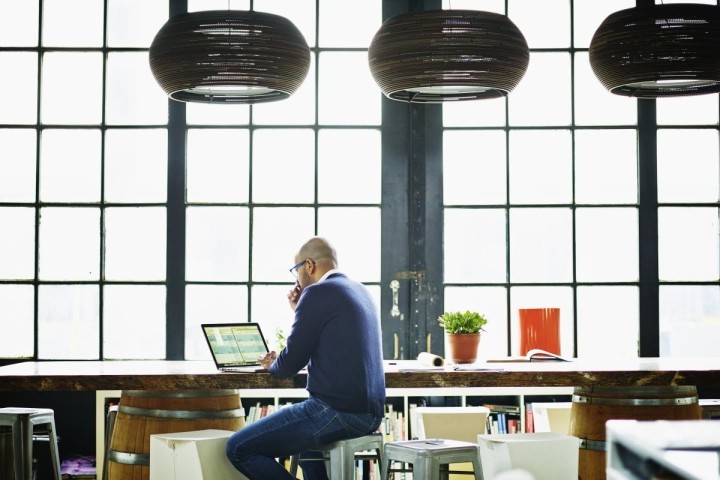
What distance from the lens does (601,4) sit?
6.46 m

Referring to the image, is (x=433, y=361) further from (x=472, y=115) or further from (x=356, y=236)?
(x=472, y=115)

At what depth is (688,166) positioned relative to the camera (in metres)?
6.41

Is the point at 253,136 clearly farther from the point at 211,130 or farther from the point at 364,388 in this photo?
the point at 364,388

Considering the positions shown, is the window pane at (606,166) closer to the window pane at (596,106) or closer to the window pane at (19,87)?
the window pane at (596,106)

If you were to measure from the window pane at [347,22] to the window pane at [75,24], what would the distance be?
1.46 metres

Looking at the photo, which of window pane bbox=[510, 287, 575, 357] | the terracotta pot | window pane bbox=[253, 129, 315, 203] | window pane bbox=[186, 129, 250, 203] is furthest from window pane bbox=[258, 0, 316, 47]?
the terracotta pot

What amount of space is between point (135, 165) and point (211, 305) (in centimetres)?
103

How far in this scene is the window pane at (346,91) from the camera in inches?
252

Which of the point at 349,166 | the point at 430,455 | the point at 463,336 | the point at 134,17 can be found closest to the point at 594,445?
the point at 463,336

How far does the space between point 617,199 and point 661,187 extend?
0.29 meters

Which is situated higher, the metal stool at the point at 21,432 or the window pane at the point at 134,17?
the window pane at the point at 134,17

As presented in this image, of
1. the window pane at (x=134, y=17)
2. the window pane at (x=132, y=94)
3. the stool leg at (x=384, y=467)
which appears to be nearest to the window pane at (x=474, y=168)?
the window pane at (x=134, y=17)

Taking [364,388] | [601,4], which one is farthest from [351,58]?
[364,388]

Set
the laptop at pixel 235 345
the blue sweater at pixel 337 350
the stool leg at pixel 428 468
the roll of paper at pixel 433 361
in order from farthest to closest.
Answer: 1. the roll of paper at pixel 433 361
2. the laptop at pixel 235 345
3. the blue sweater at pixel 337 350
4. the stool leg at pixel 428 468
